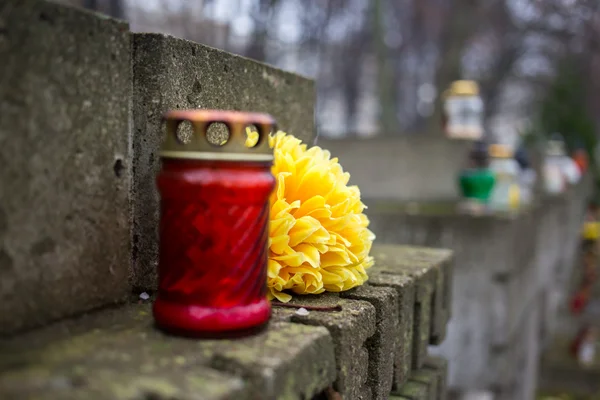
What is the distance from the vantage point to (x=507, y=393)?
18.2 feet

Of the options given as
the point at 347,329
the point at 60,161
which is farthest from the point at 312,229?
the point at 60,161

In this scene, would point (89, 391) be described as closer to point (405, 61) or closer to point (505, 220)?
point (505, 220)

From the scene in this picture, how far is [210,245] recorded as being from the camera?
3.98 ft

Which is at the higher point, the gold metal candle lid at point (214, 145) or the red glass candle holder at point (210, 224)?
the gold metal candle lid at point (214, 145)

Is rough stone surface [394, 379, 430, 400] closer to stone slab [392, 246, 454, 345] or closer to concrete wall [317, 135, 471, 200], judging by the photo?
stone slab [392, 246, 454, 345]

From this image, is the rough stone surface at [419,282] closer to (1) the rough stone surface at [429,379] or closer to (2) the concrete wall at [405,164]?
(1) the rough stone surface at [429,379]

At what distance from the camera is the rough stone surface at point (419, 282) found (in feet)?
6.53

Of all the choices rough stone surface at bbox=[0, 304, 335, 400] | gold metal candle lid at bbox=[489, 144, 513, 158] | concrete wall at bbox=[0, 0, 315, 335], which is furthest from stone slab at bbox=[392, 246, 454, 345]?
gold metal candle lid at bbox=[489, 144, 513, 158]

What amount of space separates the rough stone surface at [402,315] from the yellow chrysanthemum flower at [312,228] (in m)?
0.15

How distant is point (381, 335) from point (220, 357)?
0.64 m

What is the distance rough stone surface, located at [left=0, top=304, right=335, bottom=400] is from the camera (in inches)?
38.3

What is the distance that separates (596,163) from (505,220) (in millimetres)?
14056

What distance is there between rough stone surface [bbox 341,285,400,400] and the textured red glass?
488 millimetres

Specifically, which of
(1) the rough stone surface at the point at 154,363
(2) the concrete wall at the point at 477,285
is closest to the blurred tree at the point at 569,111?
(2) the concrete wall at the point at 477,285
